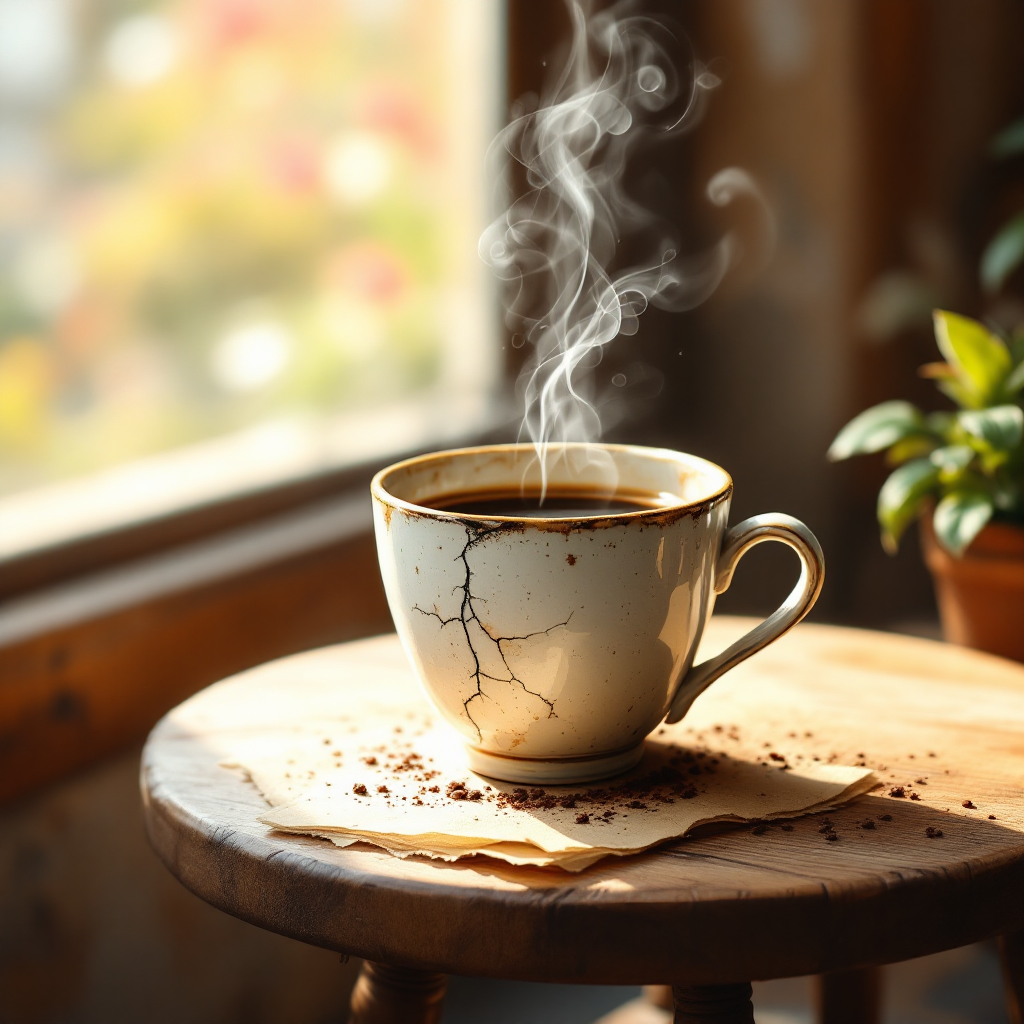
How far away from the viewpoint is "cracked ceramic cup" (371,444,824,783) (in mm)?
705

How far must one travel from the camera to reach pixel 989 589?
1133 mm

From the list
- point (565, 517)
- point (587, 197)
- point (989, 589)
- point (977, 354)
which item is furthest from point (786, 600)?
point (587, 197)

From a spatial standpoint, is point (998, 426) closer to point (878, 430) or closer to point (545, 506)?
point (878, 430)

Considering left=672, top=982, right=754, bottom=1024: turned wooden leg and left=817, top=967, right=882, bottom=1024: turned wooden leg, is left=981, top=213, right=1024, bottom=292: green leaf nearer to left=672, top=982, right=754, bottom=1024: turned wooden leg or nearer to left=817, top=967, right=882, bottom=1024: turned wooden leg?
left=817, top=967, right=882, bottom=1024: turned wooden leg

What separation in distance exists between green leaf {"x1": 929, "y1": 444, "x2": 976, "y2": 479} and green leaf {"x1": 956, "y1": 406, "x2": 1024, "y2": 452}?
0.02 meters

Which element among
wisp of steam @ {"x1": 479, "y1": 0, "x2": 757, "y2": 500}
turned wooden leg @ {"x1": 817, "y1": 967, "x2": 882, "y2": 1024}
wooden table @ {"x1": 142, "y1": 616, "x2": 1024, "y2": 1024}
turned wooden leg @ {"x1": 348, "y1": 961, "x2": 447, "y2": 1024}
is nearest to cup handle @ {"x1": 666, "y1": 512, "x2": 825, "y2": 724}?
wooden table @ {"x1": 142, "y1": 616, "x2": 1024, "y2": 1024}

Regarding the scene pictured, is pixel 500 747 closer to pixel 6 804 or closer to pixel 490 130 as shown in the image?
pixel 6 804

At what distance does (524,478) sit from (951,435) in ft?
1.85

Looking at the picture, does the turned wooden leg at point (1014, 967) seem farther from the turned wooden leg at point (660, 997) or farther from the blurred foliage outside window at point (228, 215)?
the blurred foliage outside window at point (228, 215)

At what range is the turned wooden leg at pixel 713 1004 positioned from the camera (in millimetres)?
687

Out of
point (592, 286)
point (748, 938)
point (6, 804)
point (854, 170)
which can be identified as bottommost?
point (6, 804)

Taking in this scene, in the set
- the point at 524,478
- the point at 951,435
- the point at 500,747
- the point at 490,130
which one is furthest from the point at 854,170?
the point at 500,747

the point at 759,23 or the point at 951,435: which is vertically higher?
the point at 759,23

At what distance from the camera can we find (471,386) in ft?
6.70
